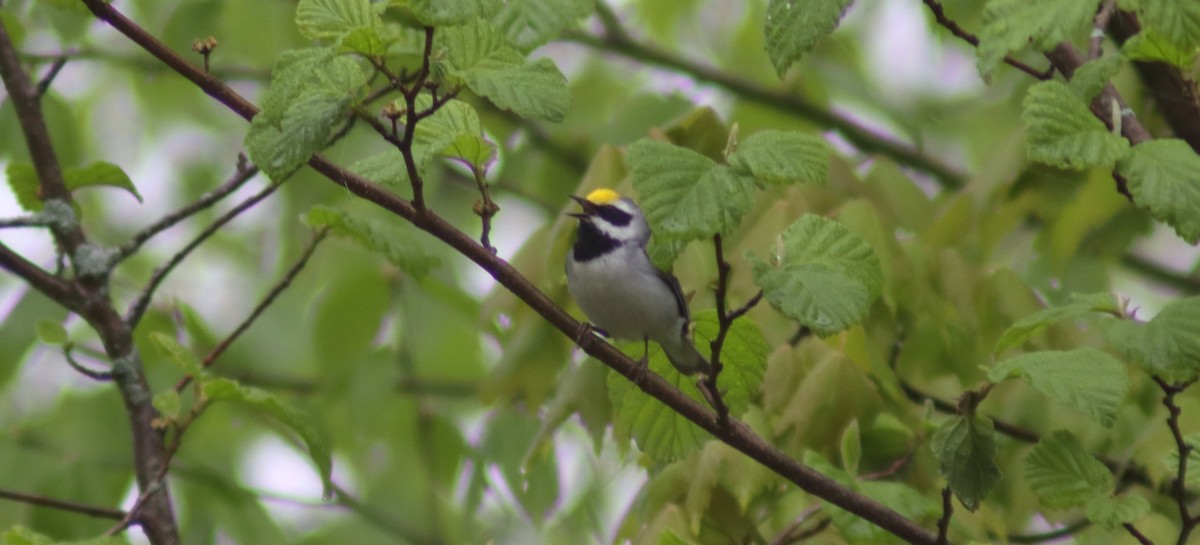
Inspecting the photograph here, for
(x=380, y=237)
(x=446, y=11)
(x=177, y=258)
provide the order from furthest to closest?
(x=380, y=237)
(x=177, y=258)
(x=446, y=11)

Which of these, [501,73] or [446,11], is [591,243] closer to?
[501,73]

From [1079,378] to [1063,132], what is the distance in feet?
1.21

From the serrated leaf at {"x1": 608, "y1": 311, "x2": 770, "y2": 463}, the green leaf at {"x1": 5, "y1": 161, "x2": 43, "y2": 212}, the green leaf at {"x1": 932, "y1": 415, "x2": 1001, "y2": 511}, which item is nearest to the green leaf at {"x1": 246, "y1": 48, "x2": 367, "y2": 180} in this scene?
the serrated leaf at {"x1": 608, "y1": 311, "x2": 770, "y2": 463}

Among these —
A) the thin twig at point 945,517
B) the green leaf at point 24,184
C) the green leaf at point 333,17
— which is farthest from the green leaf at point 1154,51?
the green leaf at point 24,184

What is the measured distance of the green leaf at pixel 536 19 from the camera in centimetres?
145

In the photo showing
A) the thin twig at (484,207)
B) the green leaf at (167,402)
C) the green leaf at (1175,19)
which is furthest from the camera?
the green leaf at (167,402)

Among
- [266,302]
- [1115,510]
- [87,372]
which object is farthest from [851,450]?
[87,372]

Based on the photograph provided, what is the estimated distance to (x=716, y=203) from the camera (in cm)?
157

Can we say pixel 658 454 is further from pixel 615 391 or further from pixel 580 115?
pixel 580 115

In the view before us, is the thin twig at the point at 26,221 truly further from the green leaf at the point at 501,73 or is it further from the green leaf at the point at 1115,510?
the green leaf at the point at 1115,510

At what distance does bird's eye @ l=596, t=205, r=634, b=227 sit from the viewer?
10.2 feet

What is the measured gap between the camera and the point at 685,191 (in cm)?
160

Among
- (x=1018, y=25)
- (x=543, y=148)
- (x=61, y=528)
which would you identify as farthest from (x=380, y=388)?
(x=1018, y=25)

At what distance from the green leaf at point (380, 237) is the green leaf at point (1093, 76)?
1.48 metres
